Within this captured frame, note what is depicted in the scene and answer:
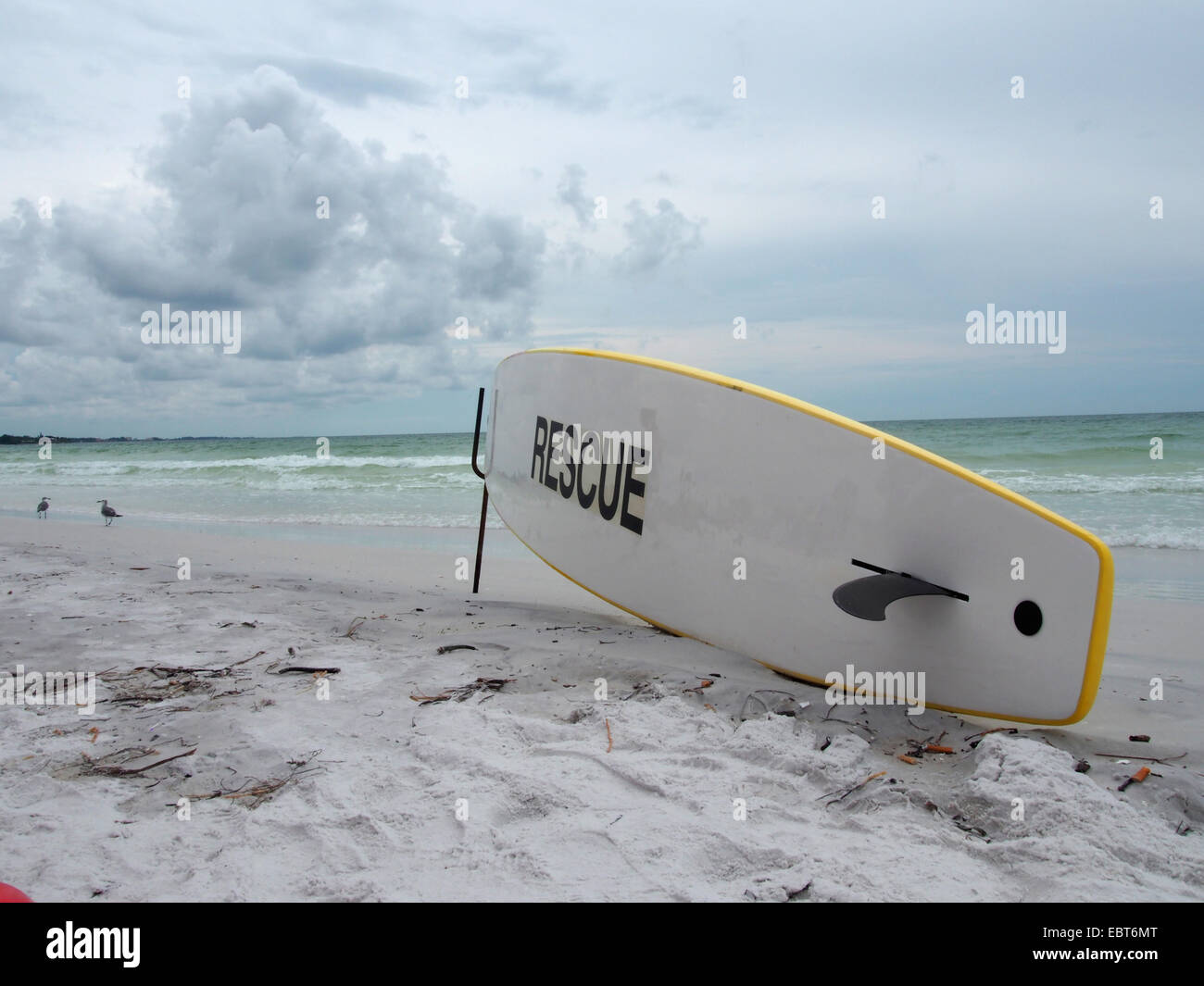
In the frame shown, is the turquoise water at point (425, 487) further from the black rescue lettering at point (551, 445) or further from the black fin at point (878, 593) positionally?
the black fin at point (878, 593)

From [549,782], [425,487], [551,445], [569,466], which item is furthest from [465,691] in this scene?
[425,487]

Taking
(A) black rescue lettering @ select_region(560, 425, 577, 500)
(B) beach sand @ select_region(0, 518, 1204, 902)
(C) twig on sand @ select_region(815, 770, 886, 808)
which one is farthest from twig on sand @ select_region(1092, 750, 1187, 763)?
(A) black rescue lettering @ select_region(560, 425, 577, 500)

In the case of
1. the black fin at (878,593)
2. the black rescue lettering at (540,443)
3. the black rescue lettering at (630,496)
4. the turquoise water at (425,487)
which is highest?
the black rescue lettering at (540,443)

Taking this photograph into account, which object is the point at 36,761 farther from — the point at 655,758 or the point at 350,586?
the point at 350,586

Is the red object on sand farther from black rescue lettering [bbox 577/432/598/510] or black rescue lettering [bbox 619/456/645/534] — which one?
black rescue lettering [bbox 577/432/598/510]

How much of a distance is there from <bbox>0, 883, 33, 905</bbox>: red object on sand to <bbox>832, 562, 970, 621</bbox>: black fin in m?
1.96

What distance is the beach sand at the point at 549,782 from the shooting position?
1.46 m

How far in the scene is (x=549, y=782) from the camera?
1.82 m

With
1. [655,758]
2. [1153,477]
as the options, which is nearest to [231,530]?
[655,758]

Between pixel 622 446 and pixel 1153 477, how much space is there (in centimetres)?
Result: 1004

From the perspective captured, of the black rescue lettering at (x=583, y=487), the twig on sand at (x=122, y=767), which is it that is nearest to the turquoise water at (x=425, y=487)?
the black rescue lettering at (x=583, y=487)

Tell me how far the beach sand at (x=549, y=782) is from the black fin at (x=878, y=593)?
1.09ft

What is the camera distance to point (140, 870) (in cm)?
149

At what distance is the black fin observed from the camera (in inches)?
87.3
